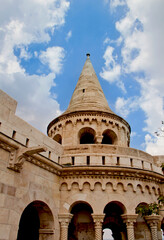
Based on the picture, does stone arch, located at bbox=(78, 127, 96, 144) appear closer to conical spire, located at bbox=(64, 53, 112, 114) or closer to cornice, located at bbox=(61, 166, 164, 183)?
conical spire, located at bbox=(64, 53, 112, 114)

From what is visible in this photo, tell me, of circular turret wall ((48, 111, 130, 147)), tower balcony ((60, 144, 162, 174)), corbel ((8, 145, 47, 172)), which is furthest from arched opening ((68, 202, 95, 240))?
corbel ((8, 145, 47, 172))

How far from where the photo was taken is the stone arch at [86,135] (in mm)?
14406

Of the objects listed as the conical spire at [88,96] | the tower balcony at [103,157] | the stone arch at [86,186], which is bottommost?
the stone arch at [86,186]

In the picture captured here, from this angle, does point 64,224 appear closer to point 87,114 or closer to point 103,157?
point 103,157

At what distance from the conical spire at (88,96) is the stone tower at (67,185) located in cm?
458

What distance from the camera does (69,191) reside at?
10.4 meters

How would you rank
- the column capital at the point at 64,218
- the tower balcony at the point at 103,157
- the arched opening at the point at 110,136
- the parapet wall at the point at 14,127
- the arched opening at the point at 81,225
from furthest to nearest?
the arched opening at the point at 110,136 < the arched opening at the point at 81,225 < the tower balcony at the point at 103,157 < the column capital at the point at 64,218 < the parapet wall at the point at 14,127

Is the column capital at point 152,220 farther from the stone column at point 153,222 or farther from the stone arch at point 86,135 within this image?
the stone arch at point 86,135

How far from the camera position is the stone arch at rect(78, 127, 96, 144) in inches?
567

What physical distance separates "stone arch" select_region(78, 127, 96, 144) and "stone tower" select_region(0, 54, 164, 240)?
3125 mm

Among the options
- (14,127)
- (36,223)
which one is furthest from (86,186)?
(14,127)

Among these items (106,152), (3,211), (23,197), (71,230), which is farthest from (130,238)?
(3,211)

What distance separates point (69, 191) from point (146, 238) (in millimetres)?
4636

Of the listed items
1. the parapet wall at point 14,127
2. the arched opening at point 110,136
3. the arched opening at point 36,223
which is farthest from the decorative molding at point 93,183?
the arched opening at point 110,136
